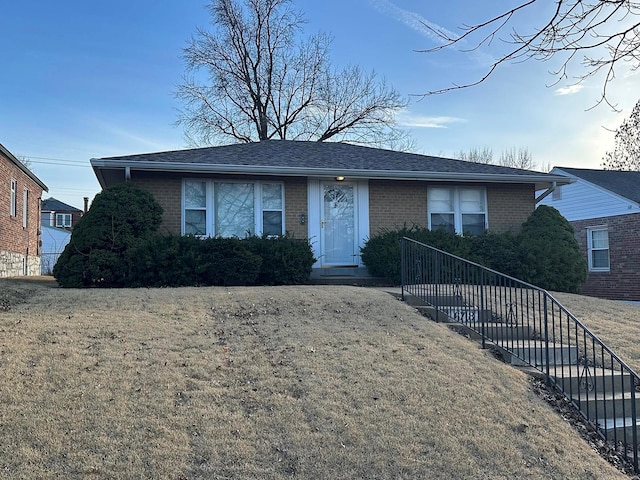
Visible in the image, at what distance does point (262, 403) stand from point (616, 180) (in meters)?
20.3

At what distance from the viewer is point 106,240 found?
11.2 metres

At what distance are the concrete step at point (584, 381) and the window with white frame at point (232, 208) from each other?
798cm

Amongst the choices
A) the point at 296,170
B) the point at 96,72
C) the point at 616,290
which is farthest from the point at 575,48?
the point at 616,290

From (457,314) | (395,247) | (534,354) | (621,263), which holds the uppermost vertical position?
(395,247)

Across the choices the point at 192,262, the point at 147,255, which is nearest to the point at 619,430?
the point at 192,262

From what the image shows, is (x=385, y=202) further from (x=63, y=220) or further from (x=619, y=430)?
(x=63, y=220)

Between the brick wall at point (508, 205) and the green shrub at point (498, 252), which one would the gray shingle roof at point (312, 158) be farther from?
the green shrub at point (498, 252)

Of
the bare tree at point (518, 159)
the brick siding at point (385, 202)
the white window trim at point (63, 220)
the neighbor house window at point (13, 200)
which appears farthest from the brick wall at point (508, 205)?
the white window trim at point (63, 220)

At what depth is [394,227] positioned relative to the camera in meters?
13.8

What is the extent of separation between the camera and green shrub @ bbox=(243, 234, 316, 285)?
38.7 feet

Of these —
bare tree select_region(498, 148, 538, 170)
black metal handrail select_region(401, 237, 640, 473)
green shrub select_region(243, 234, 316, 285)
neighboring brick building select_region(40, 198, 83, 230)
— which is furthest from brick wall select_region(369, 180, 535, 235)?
neighboring brick building select_region(40, 198, 83, 230)

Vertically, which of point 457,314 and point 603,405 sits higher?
point 457,314

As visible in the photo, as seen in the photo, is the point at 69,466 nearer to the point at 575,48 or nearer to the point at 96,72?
the point at 575,48

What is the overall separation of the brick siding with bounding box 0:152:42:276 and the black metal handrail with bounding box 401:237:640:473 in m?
14.1
